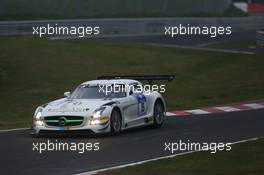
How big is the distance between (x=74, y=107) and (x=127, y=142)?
1.84 m

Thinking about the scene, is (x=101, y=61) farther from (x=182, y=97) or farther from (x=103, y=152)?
(x=103, y=152)

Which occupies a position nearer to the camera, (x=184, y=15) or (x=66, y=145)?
(x=66, y=145)

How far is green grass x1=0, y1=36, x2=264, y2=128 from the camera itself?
92.0 ft

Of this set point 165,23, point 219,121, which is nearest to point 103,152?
point 219,121

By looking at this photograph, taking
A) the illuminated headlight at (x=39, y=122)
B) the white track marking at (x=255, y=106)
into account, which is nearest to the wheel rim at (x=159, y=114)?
the illuminated headlight at (x=39, y=122)

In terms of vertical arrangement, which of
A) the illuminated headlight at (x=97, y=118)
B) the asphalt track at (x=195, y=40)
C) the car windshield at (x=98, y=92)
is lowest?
the asphalt track at (x=195, y=40)

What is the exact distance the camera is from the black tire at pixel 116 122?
1705 centimetres

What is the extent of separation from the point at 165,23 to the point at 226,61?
13258 millimetres

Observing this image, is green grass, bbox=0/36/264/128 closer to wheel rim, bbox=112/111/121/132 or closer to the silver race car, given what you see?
the silver race car

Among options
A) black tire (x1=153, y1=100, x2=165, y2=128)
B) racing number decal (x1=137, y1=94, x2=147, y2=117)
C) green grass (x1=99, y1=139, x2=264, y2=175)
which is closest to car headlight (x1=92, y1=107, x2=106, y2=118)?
racing number decal (x1=137, y1=94, x2=147, y2=117)

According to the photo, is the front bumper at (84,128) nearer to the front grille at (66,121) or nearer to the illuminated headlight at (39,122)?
the front grille at (66,121)

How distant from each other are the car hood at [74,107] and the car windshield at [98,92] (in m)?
0.39

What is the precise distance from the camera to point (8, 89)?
29219mm

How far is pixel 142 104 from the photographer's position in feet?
61.1
